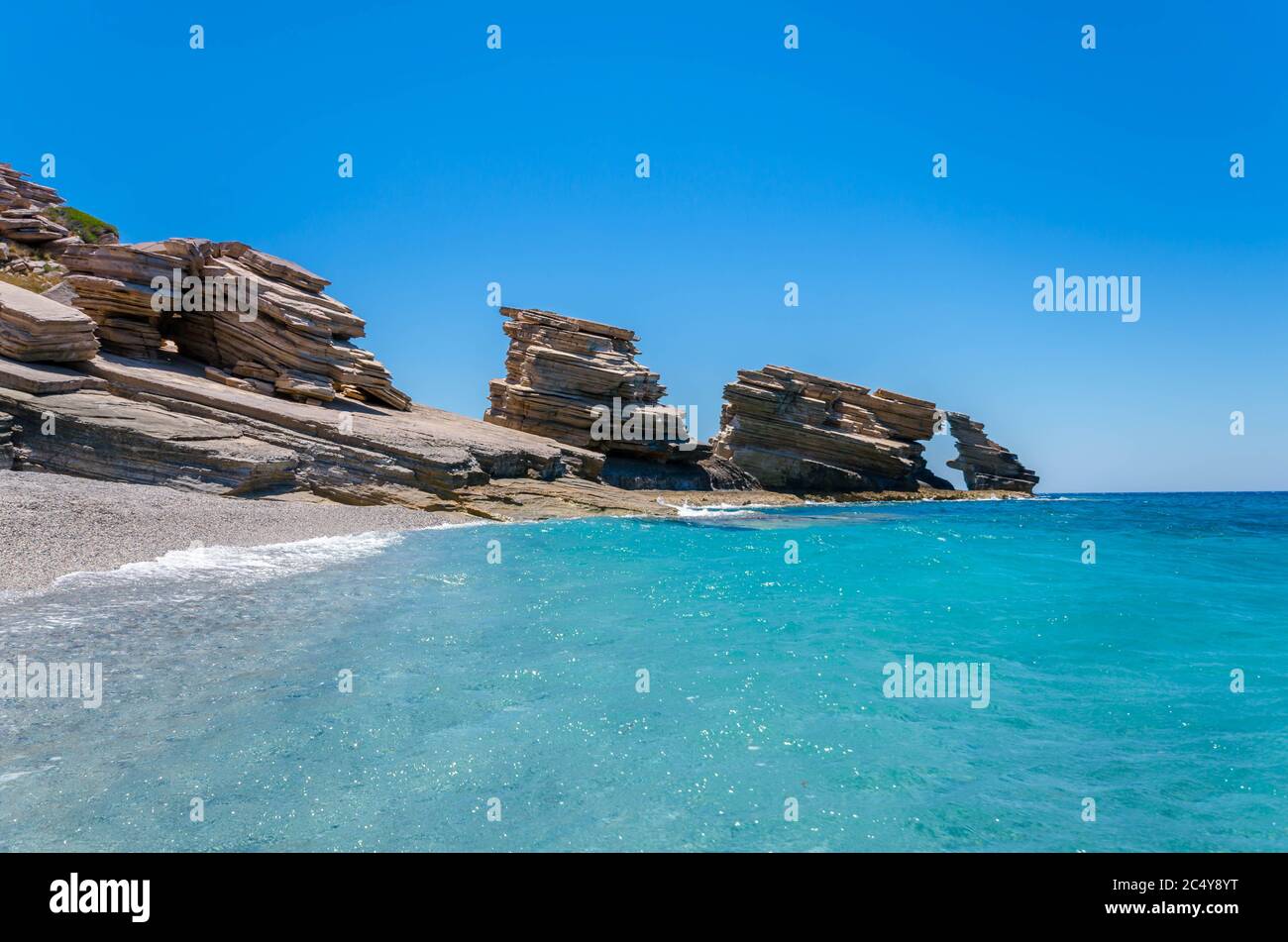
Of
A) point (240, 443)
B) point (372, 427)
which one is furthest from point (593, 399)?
point (240, 443)

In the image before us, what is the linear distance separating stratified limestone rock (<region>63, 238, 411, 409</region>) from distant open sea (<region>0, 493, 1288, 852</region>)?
19.0m

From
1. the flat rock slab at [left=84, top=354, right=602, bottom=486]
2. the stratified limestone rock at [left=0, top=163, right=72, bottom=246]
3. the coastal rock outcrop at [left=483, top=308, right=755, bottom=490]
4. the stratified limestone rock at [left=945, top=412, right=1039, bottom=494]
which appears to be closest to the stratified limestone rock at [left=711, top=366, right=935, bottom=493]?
the coastal rock outcrop at [left=483, top=308, right=755, bottom=490]

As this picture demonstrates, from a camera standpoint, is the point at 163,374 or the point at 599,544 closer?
the point at 599,544

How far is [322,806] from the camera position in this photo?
15.3 ft

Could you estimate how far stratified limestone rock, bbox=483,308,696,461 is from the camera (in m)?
43.9

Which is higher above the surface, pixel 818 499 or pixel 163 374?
pixel 163 374

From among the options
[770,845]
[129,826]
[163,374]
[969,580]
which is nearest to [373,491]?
[163,374]

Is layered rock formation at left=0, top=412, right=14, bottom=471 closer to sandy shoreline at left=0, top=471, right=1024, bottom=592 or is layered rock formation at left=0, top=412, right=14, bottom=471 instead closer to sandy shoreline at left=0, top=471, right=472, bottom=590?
sandy shoreline at left=0, top=471, right=472, bottom=590

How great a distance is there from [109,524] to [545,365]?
103 ft

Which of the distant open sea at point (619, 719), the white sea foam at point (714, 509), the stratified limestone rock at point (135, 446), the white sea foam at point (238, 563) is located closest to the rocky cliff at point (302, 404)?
the stratified limestone rock at point (135, 446)

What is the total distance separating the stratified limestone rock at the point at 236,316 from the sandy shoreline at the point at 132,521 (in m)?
10.5

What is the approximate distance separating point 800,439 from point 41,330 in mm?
44506

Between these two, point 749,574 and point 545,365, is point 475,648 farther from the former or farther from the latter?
point 545,365
